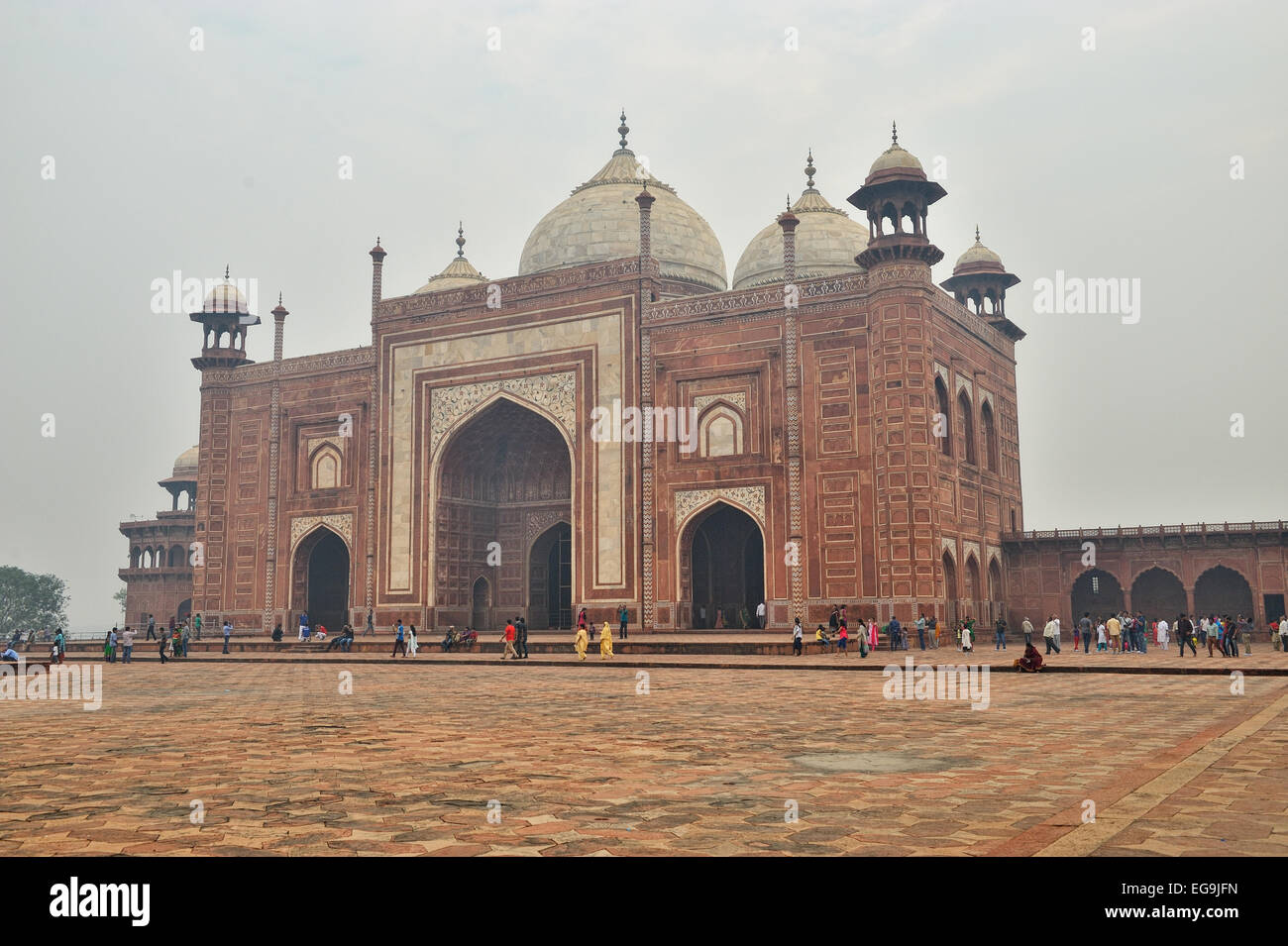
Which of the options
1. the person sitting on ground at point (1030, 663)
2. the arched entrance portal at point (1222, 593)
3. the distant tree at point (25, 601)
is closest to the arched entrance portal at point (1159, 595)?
the arched entrance portal at point (1222, 593)

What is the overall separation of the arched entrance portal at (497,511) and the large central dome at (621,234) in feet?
18.0

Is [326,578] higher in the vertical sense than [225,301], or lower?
lower

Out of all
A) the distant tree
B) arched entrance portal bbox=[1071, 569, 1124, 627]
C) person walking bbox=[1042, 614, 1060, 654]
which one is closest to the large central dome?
arched entrance portal bbox=[1071, 569, 1124, 627]

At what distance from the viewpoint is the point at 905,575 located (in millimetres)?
23734

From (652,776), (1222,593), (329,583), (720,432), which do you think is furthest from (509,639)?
(1222,593)

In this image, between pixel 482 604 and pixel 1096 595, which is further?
pixel 482 604

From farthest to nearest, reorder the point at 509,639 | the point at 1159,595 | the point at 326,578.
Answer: the point at 326,578 < the point at 1159,595 < the point at 509,639

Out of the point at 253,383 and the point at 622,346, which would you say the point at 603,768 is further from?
the point at 253,383

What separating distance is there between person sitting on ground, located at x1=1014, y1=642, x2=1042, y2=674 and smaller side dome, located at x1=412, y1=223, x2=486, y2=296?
26453 mm

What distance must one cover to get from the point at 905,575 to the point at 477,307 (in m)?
14.7

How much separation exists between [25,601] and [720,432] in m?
46.0

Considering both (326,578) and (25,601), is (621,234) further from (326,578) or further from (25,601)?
(25,601)

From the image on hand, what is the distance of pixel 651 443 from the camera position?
27422 mm
